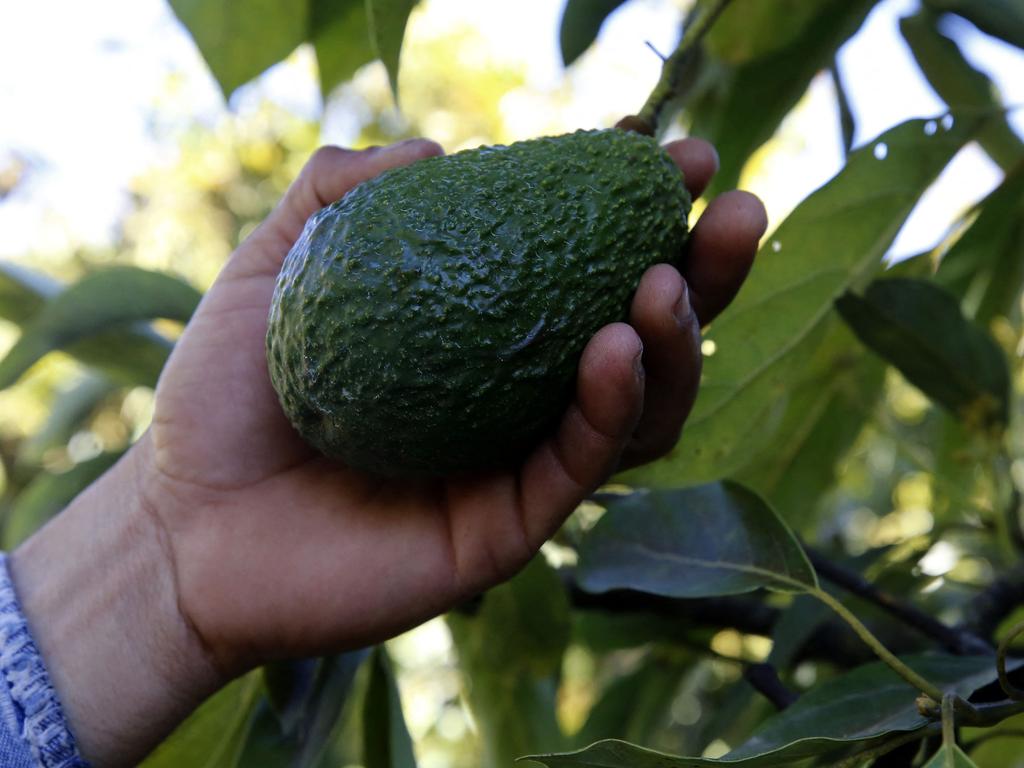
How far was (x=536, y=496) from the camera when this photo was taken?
106cm

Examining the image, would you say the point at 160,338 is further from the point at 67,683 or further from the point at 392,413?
the point at 392,413

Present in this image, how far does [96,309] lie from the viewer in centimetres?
142

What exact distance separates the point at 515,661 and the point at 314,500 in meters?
0.43

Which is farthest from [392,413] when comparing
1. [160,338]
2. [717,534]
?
[160,338]

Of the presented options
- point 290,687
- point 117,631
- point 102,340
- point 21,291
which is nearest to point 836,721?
point 290,687

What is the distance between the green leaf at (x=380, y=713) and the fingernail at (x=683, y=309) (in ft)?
1.94

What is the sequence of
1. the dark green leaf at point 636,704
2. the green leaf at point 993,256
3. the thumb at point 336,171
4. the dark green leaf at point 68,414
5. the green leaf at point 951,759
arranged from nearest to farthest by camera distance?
the green leaf at point 951,759
the thumb at point 336,171
the green leaf at point 993,256
the dark green leaf at point 636,704
the dark green leaf at point 68,414

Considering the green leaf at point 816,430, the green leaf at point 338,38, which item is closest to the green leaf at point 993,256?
the green leaf at point 816,430

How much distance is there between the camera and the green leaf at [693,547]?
108 centimetres

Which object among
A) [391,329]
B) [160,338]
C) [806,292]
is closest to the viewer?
[391,329]

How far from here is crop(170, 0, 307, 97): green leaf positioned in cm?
129

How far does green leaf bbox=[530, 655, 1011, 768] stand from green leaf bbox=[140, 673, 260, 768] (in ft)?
1.97

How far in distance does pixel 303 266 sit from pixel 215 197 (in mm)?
2997

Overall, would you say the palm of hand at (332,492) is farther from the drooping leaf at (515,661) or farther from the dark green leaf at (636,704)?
the dark green leaf at (636,704)
